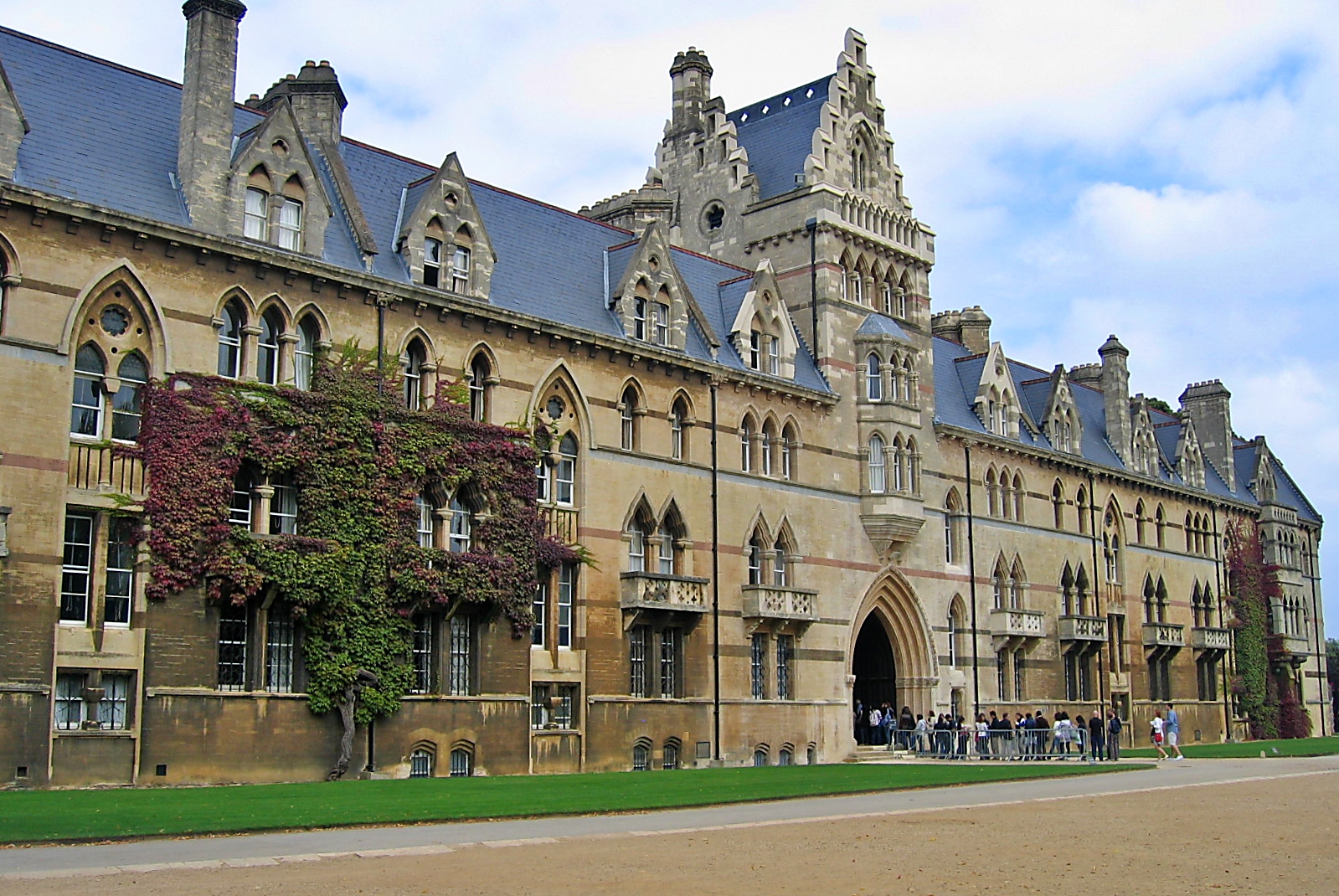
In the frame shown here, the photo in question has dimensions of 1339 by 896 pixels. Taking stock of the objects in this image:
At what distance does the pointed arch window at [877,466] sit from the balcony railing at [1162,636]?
2061cm

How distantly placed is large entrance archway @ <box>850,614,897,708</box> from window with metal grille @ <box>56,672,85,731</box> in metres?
27.7

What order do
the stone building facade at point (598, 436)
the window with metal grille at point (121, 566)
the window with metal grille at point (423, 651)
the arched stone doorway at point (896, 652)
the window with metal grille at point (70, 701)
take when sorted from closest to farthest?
the window with metal grille at point (70, 701), the stone building facade at point (598, 436), the window with metal grille at point (121, 566), the window with metal grille at point (423, 651), the arched stone doorway at point (896, 652)

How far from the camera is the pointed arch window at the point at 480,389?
35.3 meters

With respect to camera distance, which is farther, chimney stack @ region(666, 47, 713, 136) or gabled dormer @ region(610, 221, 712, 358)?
chimney stack @ region(666, 47, 713, 136)

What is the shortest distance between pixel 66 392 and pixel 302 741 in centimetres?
860

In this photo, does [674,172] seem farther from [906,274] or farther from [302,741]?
[302,741]

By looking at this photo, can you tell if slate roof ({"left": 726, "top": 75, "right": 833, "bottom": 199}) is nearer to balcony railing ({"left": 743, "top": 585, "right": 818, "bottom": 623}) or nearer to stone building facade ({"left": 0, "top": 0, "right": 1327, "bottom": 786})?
stone building facade ({"left": 0, "top": 0, "right": 1327, "bottom": 786})

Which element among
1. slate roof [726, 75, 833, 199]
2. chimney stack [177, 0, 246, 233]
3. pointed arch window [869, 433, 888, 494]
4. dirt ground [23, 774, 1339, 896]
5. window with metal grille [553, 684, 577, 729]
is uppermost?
slate roof [726, 75, 833, 199]

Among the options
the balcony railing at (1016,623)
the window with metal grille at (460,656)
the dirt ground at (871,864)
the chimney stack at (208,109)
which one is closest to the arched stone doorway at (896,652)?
the balcony railing at (1016,623)

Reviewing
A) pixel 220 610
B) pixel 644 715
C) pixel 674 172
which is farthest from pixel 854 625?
pixel 220 610

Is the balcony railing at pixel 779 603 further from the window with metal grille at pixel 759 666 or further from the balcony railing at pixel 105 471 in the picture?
the balcony railing at pixel 105 471

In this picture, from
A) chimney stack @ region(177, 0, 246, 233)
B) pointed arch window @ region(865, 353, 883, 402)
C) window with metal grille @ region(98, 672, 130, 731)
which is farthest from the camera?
pointed arch window @ region(865, 353, 883, 402)

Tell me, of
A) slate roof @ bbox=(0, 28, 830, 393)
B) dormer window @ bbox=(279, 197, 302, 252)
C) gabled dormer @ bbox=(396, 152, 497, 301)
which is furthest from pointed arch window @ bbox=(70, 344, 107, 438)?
gabled dormer @ bbox=(396, 152, 497, 301)

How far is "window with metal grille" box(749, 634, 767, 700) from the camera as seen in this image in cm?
4203
